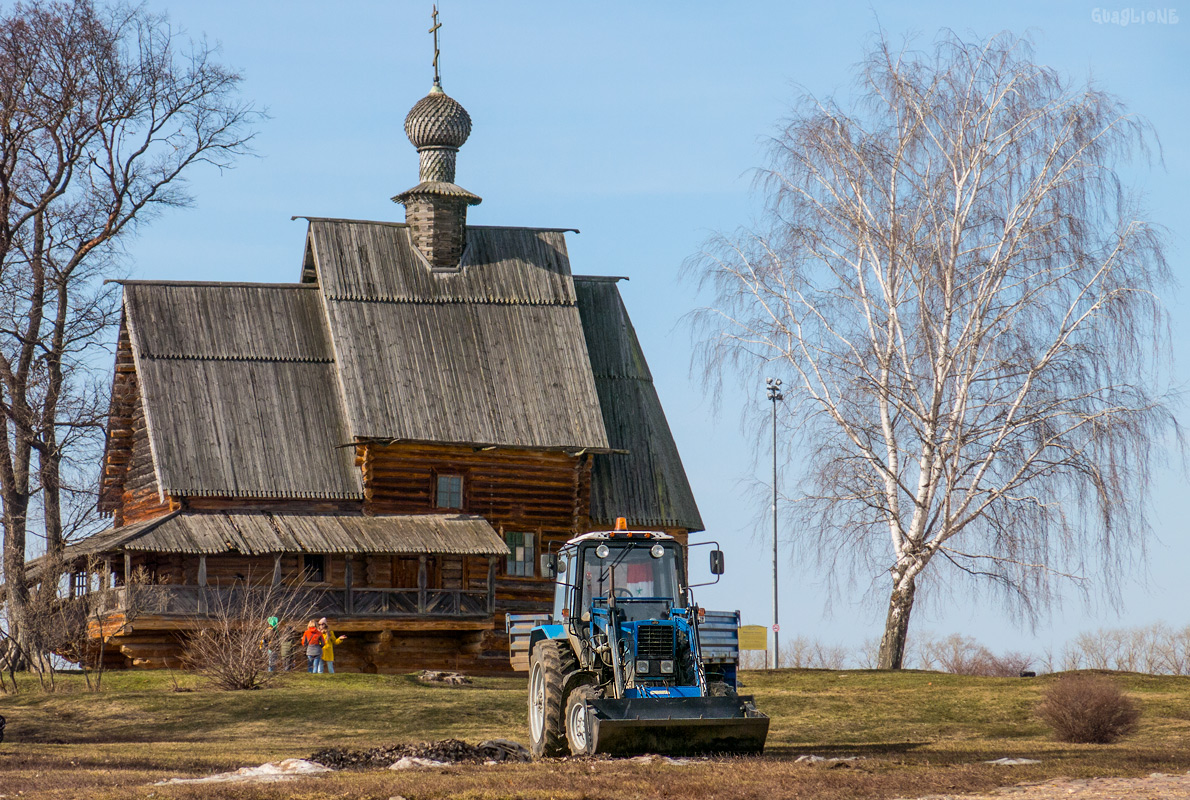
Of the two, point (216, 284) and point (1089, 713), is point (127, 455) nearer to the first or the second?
point (216, 284)

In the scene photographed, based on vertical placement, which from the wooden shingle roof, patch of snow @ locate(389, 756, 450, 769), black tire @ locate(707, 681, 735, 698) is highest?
Result: the wooden shingle roof

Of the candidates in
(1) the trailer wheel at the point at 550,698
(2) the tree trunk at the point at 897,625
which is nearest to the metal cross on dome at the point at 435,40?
(2) the tree trunk at the point at 897,625

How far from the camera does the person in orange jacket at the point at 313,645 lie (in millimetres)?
31562

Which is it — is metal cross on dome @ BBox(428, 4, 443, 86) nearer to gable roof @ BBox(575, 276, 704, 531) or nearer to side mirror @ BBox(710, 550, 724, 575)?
gable roof @ BBox(575, 276, 704, 531)

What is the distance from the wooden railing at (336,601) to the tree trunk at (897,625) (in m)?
8.72

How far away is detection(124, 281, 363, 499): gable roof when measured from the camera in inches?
1361

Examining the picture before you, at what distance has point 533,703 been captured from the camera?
18.6m

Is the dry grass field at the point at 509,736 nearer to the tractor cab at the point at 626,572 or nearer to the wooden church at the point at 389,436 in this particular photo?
the tractor cab at the point at 626,572

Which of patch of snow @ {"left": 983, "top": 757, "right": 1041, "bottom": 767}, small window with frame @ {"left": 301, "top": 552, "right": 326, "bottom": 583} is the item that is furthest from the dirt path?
small window with frame @ {"left": 301, "top": 552, "right": 326, "bottom": 583}

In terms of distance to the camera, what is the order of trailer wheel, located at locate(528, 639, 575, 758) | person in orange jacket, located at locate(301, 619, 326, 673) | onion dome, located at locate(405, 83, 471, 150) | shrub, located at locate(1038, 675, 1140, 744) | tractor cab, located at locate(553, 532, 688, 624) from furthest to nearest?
onion dome, located at locate(405, 83, 471, 150) → person in orange jacket, located at locate(301, 619, 326, 673) → shrub, located at locate(1038, 675, 1140, 744) → tractor cab, located at locate(553, 532, 688, 624) → trailer wheel, located at locate(528, 639, 575, 758)

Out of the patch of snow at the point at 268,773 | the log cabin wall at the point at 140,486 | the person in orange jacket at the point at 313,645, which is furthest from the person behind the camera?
the log cabin wall at the point at 140,486

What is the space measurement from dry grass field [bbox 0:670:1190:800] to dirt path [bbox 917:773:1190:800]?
38 cm

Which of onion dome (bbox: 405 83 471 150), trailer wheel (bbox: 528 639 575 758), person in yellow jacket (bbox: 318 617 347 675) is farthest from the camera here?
onion dome (bbox: 405 83 471 150)

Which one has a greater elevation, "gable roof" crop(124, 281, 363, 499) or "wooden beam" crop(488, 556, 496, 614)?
"gable roof" crop(124, 281, 363, 499)
